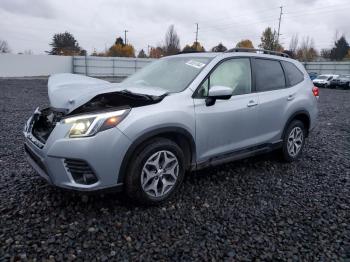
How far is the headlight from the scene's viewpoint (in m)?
2.79

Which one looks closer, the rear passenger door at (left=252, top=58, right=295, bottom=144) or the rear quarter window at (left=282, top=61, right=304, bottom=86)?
the rear passenger door at (left=252, top=58, right=295, bottom=144)

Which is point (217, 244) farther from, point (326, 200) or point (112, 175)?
point (326, 200)

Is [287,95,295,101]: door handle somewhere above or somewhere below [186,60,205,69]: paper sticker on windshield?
below

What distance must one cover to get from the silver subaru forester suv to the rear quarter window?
0.16 feet

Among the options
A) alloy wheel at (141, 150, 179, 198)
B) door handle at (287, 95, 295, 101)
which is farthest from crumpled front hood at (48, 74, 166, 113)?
door handle at (287, 95, 295, 101)

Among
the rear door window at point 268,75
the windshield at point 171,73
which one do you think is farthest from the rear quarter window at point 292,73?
the windshield at point 171,73

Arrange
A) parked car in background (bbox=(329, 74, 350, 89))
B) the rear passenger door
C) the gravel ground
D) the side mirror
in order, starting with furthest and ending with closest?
parked car in background (bbox=(329, 74, 350, 89)) → the rear passenger door → the side mirror → the gravel ground

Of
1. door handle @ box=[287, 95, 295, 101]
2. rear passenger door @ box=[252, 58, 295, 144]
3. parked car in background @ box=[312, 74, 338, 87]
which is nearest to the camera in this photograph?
rear passenger door @ box=[252, 58, 295, 144]

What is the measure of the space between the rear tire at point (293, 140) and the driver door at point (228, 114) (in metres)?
0.87

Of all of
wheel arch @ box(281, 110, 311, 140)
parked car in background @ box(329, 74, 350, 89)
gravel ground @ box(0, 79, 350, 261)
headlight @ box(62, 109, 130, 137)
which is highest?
headlight @ box(62, 109, 130, 137)

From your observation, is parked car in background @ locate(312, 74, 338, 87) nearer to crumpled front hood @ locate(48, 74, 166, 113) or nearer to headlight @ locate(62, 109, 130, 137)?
crumpled front hood @ locate(48, 74, 166, 113)

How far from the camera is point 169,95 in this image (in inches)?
129

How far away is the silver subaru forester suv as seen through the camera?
9.27 feet

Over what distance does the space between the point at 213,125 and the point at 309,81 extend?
2522mm
